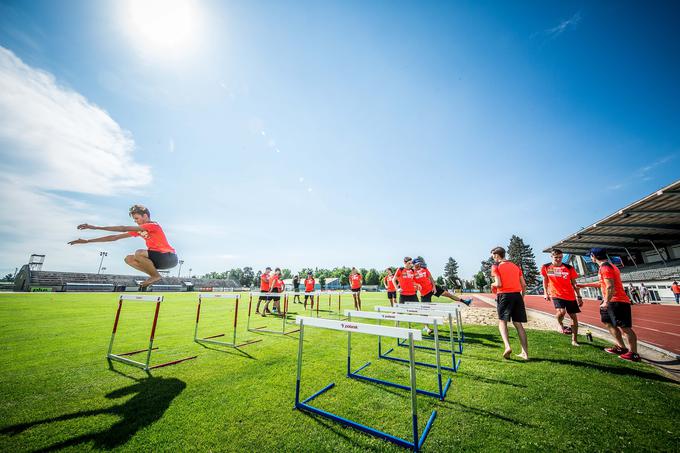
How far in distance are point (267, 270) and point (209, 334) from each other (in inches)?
169

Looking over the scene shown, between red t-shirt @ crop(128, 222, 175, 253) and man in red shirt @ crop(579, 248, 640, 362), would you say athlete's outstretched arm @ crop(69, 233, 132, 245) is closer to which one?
red t-shirt @ crop(128, 222, 175, 253)

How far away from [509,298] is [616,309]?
6.78 ft

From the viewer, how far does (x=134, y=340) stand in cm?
637

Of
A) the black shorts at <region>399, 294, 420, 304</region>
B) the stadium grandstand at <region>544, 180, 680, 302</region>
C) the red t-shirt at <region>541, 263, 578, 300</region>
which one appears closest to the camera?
the red t-shirt at <region>541, 263, 578, 300</region>

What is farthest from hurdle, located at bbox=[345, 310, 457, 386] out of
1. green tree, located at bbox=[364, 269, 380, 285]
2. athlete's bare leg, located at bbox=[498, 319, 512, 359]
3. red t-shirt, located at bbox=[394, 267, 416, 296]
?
green tree, located at bbox=[364, 269, 380, 285]

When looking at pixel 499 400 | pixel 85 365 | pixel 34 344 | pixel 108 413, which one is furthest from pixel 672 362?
pixel 34 344

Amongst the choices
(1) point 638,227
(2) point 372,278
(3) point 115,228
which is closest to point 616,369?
(3) point 115,228

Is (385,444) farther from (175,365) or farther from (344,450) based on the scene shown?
(175,365)

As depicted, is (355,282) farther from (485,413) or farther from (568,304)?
(485,413)

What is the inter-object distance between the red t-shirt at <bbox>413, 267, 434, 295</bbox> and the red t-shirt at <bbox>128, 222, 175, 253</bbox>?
22.5 ft

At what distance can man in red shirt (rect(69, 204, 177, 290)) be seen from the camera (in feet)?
14.7

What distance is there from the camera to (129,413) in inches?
117

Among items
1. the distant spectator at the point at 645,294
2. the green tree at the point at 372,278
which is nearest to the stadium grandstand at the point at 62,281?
the green tree at the point at 372,278

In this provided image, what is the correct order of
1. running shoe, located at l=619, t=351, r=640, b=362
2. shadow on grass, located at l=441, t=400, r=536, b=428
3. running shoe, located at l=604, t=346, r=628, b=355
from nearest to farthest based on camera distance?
shadow on grass, located at l=441, t=400, r=536, b=428 → running shoe, located at l=619, t=351, r=640, b=362 → running shoe, located at l=604, t=346, r=628, b=355
